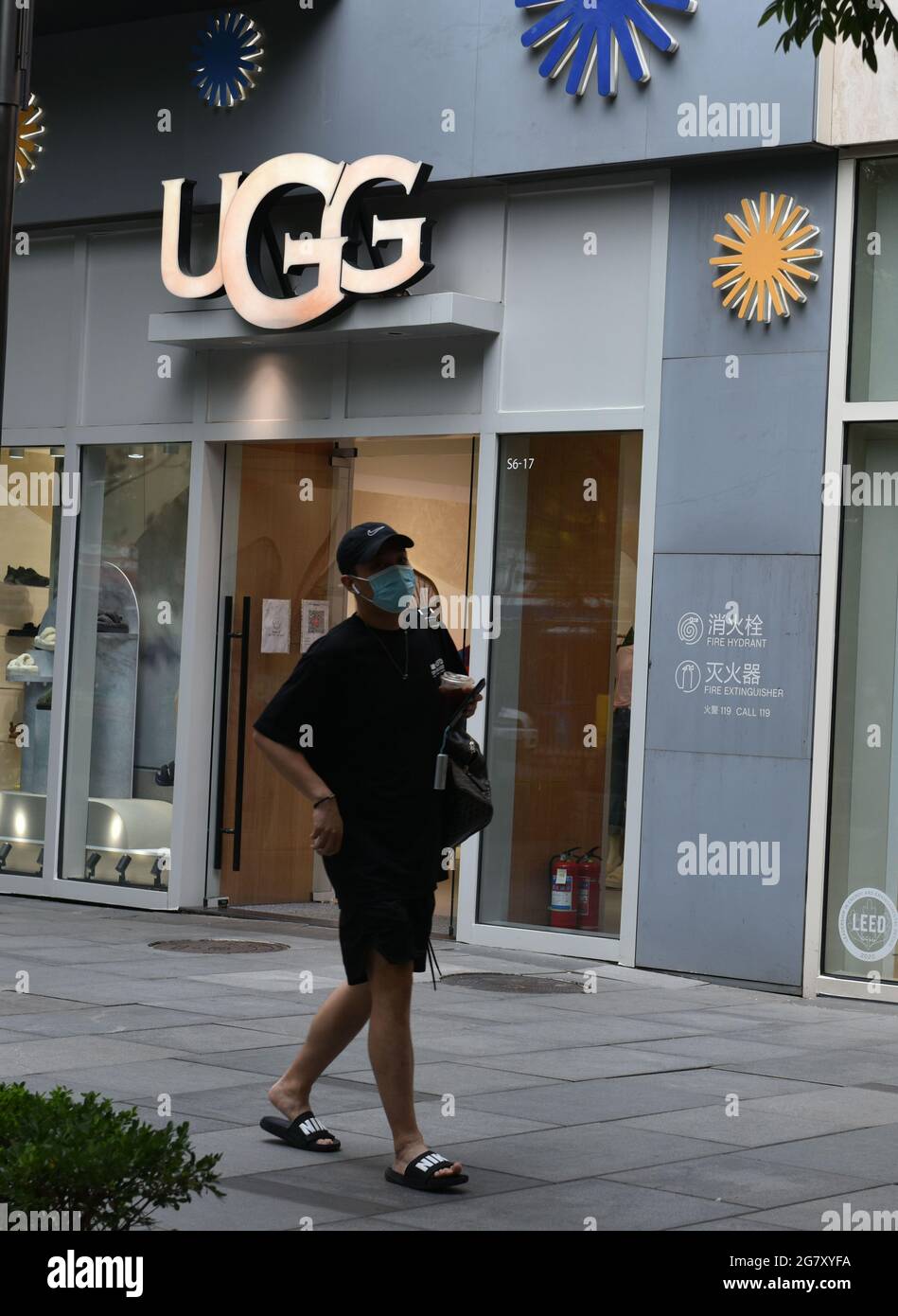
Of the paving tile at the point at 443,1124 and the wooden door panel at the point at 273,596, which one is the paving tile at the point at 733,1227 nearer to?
the paving tile at the point at 443,1124

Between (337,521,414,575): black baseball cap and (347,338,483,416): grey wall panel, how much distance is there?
240 inches

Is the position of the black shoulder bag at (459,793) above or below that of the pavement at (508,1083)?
above

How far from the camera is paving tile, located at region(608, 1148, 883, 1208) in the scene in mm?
5910

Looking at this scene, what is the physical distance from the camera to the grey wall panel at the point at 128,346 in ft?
45.4

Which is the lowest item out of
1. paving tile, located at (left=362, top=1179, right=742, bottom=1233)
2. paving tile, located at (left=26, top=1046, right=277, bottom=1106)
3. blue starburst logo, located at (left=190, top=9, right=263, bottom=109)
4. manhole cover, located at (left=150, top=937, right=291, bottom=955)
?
manhole cover, located at (left=150, top=937, right=291, bottom=955)

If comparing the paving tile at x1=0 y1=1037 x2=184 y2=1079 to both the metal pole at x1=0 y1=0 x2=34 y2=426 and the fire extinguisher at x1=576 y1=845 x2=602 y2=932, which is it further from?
the fire extinguisher at x1=576 y1=845 x2=602 y2=932

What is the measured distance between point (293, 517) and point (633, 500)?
134 inches

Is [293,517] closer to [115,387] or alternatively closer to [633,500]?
[115,387]

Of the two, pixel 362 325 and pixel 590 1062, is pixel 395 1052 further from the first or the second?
pixel 362 325

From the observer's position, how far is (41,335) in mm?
14602


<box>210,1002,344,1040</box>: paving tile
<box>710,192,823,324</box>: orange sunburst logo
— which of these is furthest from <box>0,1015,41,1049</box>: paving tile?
<box>710,192,823,324</box>: orange sunburst logo

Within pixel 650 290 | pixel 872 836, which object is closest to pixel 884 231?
pixel 650 290

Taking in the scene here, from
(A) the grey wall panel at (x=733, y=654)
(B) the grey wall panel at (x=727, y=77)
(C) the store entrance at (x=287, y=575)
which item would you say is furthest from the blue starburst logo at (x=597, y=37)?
(A) the grey wall panel at (x=733, y=654)

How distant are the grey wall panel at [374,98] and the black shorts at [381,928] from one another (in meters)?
6.31
